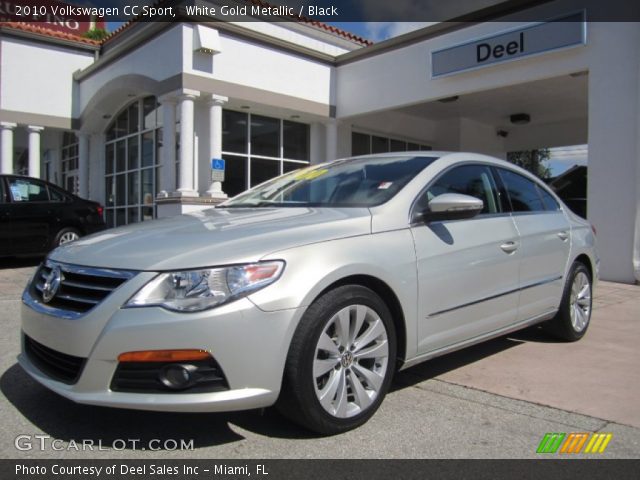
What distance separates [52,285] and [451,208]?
2291 mm

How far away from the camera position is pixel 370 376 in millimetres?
3086

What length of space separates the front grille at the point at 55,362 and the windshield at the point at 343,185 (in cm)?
170

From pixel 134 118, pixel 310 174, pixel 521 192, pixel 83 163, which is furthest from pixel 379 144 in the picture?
pixel 310 174

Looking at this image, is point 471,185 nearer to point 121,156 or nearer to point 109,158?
point 121,156

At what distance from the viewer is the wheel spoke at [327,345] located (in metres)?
2.83

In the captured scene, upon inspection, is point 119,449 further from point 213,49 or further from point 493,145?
point 493,145

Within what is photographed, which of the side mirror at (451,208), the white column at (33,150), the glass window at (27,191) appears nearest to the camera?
the side mirror at (451,208)

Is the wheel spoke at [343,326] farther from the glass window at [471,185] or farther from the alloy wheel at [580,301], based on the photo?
the alloy wheel at [580,301]

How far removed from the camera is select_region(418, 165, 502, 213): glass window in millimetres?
3818

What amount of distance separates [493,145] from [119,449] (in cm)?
1694

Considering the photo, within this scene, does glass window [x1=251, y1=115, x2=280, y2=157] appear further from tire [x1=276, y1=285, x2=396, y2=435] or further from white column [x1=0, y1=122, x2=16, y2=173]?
tire [x1=276, y1=285, x2=396, y2=435]

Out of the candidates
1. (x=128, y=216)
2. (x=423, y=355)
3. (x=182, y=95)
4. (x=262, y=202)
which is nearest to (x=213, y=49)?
(x=182, y=95)

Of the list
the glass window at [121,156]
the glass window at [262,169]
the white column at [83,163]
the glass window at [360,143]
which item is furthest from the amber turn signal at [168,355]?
the white column at [83,163]

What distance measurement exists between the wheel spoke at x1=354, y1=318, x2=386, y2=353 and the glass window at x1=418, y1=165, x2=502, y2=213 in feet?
3.22
